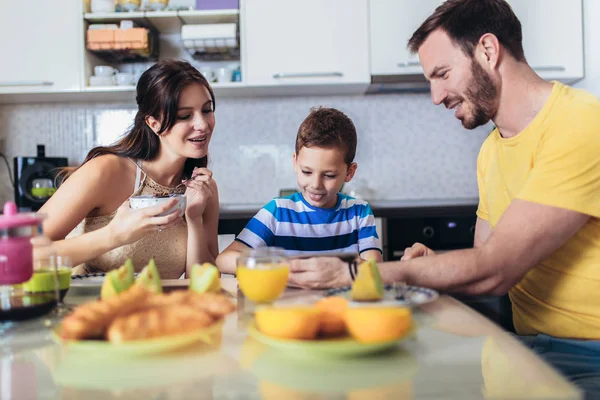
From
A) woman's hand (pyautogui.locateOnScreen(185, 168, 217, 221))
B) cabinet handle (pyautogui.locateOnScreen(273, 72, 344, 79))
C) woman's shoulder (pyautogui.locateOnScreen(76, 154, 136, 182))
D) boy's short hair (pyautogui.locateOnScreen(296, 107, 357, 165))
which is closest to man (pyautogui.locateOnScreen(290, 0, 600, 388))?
boy's short hair (pyautogui.locateOnScreen(296, 107, 357, 165))

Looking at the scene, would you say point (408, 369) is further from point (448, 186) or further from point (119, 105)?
point (119, 105)

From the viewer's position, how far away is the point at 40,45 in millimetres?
3039

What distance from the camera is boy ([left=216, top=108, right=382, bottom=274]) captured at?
168cm

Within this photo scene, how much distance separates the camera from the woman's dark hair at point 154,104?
1.78m

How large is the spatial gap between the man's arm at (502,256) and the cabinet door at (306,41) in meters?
1.95

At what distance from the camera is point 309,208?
1.78 m

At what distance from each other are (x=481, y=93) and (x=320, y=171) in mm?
497

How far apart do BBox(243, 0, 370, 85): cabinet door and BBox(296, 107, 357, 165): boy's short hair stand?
4.30ft

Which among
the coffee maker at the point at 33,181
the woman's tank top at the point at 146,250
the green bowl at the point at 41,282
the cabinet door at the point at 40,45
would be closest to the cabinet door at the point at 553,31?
the woman's tank top at the point at 146,250

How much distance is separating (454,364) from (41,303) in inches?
27.8

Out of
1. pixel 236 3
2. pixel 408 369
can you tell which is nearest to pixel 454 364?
pixel 408 369

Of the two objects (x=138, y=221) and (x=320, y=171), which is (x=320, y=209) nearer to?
(x=320, y=171)

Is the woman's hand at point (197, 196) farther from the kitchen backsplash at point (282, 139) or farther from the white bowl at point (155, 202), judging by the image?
the kitchen backsplash at point (282, 139)

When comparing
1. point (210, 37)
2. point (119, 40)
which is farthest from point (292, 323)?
point (119, 40)
